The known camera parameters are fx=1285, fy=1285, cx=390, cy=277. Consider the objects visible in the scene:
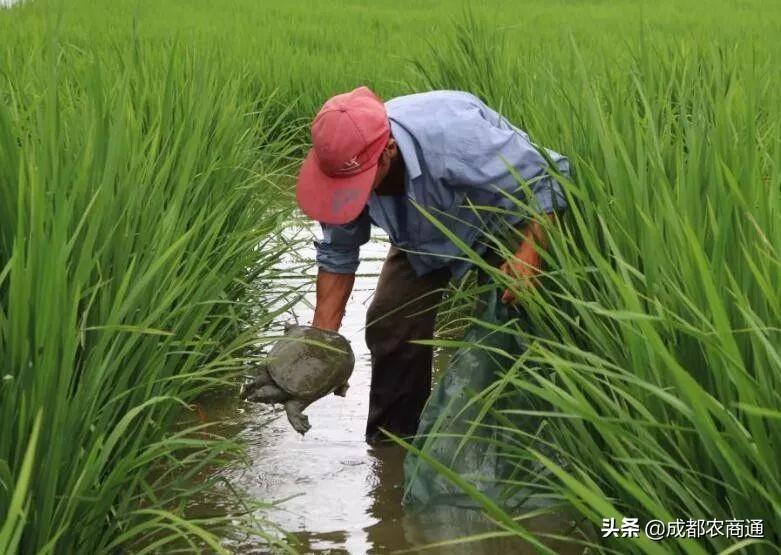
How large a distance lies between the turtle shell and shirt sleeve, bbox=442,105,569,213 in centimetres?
43

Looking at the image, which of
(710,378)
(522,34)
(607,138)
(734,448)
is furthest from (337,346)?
(522,34)

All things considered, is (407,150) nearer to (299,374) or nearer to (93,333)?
(299,374)

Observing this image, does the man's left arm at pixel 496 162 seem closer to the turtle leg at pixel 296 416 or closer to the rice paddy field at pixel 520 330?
the rice paddy field at pixel 520 330

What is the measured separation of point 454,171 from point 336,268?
0.38 meters

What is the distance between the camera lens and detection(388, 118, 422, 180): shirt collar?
2.57m

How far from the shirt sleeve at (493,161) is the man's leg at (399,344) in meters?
0.43

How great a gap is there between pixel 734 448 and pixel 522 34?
660 cm

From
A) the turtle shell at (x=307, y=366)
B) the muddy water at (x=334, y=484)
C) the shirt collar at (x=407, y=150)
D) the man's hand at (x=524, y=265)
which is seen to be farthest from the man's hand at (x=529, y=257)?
the muddy water at (x=334, y=484)

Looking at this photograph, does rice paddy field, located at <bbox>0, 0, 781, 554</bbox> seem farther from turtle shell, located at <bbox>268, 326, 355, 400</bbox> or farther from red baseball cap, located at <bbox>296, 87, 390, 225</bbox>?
red baseball cap, located at <bbox>296, 87, 390, 225</bbox>

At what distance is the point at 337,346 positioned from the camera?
2623 millimetres

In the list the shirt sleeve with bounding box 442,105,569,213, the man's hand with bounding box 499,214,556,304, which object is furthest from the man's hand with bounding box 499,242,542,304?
the shirt sleeve with bounding box 442,105,569,213

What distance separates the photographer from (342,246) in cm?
282

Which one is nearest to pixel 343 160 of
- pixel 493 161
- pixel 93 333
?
pixel 493 161

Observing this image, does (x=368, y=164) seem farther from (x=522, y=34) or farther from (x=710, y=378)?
(x=522, y=34)
